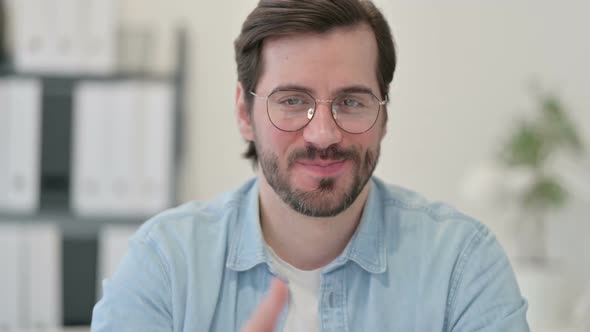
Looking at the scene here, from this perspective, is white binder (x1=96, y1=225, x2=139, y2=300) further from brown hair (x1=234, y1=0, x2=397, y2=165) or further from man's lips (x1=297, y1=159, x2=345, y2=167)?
man's lips (x1=297, y1=159, x2=345, y2=167)

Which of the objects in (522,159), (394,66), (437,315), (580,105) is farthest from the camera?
(580,105)

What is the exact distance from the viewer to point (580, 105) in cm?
274

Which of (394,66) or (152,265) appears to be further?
(394,66)

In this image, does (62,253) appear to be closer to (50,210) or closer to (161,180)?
(50,210)

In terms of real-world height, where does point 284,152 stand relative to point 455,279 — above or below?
above

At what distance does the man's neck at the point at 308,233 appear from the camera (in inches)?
56.7

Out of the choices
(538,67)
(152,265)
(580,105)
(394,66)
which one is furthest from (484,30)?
(152,265)

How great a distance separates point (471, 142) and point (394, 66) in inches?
56.5

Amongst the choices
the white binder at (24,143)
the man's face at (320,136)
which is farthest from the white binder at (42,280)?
the man's face at (320,136)

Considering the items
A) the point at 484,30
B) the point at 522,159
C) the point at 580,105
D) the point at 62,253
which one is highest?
the point at 484,30

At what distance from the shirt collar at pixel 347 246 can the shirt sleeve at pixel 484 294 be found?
13cm

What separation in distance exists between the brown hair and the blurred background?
4.25 feet

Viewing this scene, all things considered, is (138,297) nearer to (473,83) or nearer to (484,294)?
(484,294)

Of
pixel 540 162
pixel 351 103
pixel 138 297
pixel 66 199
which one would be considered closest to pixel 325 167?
pixel 351 103
